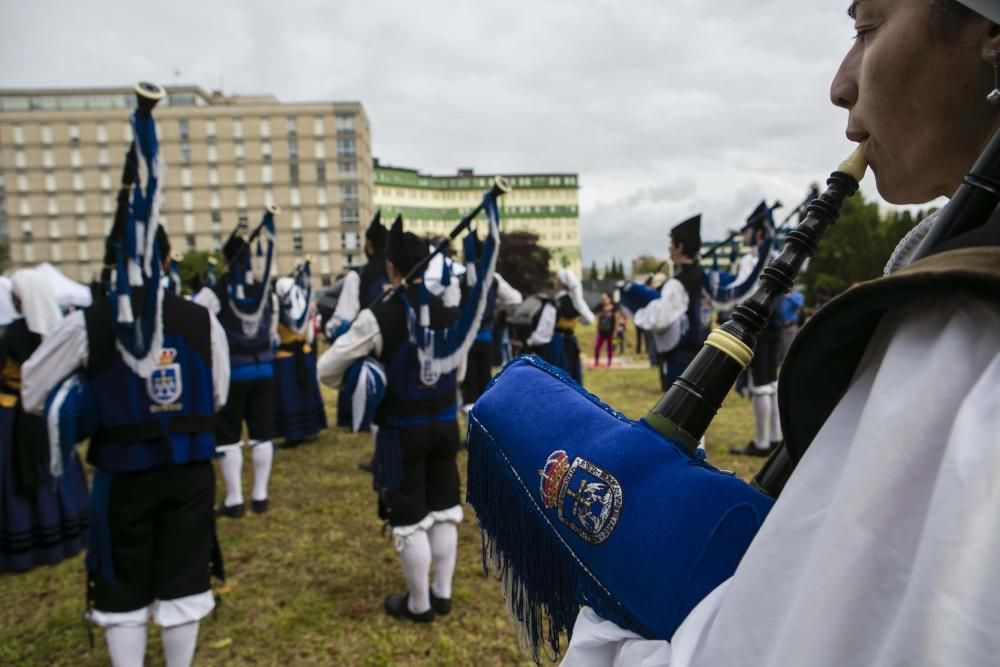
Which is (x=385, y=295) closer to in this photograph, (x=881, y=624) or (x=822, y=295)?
(x=881, y=624)

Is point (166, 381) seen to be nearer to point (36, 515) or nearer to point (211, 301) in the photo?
point (36, 515)

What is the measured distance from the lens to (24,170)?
71188 mm

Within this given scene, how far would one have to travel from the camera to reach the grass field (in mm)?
3525

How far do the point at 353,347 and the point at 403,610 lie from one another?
173 cm

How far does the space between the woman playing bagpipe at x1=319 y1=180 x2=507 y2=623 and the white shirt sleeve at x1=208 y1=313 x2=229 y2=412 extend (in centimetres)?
57

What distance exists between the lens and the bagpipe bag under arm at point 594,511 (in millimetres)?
781

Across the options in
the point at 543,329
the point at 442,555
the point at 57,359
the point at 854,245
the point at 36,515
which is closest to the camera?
the point at 57,359

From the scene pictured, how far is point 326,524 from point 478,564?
1.60 meters

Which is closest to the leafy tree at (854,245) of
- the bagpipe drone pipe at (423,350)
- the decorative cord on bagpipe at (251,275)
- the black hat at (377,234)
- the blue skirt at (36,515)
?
the black hat at (377,234)

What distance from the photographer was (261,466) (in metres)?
5.95

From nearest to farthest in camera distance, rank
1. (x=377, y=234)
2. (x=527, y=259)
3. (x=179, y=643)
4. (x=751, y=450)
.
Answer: (x=179, y=643)
(x=377, y=234)
(x=751, y=450)
(x=527, y=259)

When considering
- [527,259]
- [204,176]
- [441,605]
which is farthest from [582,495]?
[204,176]

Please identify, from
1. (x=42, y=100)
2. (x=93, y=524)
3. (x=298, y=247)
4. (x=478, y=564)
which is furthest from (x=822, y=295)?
(x=42, y=100)

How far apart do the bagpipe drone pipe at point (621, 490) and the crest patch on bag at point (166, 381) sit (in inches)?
94.8
